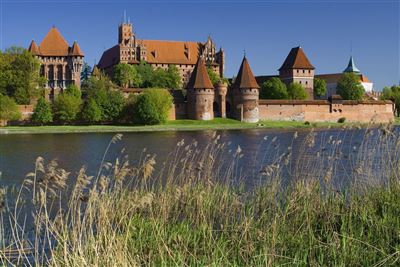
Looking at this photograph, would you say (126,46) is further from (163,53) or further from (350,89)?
(350,89)

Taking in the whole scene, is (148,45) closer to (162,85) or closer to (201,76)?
(162,85)

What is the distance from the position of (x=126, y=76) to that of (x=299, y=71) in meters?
23.8

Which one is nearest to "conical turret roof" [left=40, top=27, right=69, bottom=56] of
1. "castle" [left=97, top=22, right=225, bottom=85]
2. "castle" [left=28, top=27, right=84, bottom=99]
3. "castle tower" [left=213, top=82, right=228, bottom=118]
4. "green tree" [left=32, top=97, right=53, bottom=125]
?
"castle" [left=28, top=27, right=84, bottom=99]

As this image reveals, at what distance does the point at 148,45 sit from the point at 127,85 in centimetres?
1464

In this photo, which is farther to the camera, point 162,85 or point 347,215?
point 162,85

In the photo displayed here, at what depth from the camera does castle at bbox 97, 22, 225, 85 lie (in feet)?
247

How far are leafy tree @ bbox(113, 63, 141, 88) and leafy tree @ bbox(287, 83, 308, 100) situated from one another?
19.6 metres

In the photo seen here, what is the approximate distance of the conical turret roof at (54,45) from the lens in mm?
64062

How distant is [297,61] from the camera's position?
230 ft

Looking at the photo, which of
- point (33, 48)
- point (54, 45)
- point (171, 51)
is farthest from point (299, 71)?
point (33, 48)

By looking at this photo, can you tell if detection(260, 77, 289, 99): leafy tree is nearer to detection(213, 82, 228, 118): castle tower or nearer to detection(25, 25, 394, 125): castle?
detection(25, 25, 394, 125): castle

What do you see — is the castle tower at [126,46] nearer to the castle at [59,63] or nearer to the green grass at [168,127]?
the castle at [59,63]

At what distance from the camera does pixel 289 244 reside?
6.59m

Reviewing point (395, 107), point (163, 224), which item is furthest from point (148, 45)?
point (163, 224)
